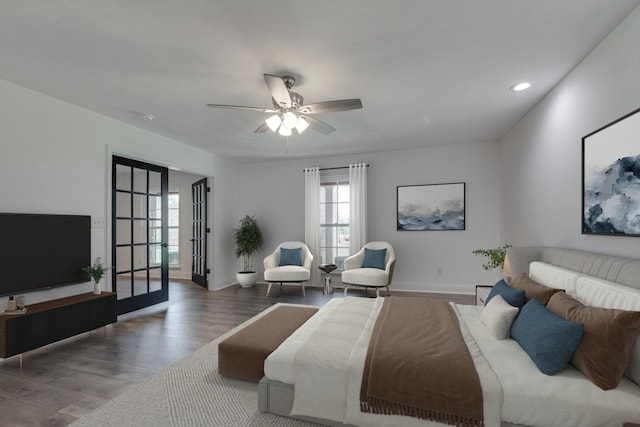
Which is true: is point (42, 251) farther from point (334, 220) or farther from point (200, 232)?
point (334, 220)

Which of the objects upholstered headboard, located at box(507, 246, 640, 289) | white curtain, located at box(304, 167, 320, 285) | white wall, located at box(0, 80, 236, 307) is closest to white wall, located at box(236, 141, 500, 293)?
white curtain, located at box(304, 167, 320, 285)

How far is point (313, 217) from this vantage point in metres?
6.02

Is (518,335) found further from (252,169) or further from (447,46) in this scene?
(252,169)

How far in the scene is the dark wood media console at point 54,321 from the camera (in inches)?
102

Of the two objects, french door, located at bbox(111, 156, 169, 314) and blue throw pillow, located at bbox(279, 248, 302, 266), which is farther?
blue throw pillow, located at bbox(279, 248, 302, 266)

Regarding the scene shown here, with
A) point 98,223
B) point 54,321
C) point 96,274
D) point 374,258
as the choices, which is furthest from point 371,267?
point 54,321

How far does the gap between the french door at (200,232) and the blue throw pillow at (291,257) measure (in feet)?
5.03

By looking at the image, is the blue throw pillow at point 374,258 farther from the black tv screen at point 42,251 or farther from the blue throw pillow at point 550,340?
the black tv screen at point 42,251

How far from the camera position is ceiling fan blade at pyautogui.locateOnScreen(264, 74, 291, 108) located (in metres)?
2.30

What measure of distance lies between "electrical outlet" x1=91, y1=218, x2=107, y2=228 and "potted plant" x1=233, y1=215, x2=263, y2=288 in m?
2.58

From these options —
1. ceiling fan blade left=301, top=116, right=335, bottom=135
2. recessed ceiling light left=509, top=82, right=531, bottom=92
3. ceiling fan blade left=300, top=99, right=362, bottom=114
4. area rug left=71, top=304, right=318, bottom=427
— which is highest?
recessed ceiling light left=509, top=82, right=531, bottom=92

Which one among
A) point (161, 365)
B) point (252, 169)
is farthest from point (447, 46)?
point (252, 169)

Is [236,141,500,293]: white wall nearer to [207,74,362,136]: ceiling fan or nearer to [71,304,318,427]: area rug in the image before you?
[207,74,362,136]: ceiling fan

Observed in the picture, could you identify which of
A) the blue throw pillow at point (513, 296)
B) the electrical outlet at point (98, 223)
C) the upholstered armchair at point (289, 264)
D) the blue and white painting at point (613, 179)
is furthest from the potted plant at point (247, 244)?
the blue and white painting at point (613, 179)
